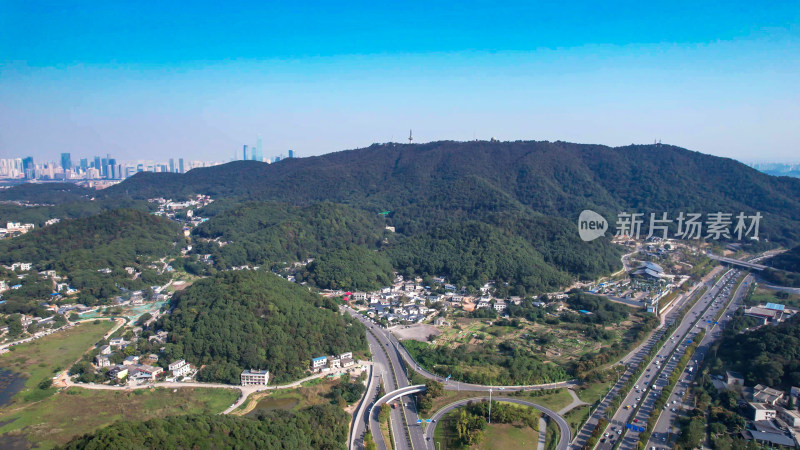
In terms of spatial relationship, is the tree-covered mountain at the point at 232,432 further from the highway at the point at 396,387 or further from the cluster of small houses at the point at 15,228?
the cluster of small houses at the point at 15,228

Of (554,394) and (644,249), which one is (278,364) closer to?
(554,394)

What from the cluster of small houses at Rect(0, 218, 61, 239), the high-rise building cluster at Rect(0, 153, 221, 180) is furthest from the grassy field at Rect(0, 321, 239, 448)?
the high-rise building cluster at Rect(0, 153, 221, 180)

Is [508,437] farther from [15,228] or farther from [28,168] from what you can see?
[28,168]

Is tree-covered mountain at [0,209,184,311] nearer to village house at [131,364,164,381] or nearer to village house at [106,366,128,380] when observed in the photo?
village house at [106,366,128,380]

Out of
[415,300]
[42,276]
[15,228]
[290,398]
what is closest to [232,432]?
[290,398]

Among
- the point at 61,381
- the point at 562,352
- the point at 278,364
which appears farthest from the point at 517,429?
the point at 61,381

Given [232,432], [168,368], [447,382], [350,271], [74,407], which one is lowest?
[74,407]
